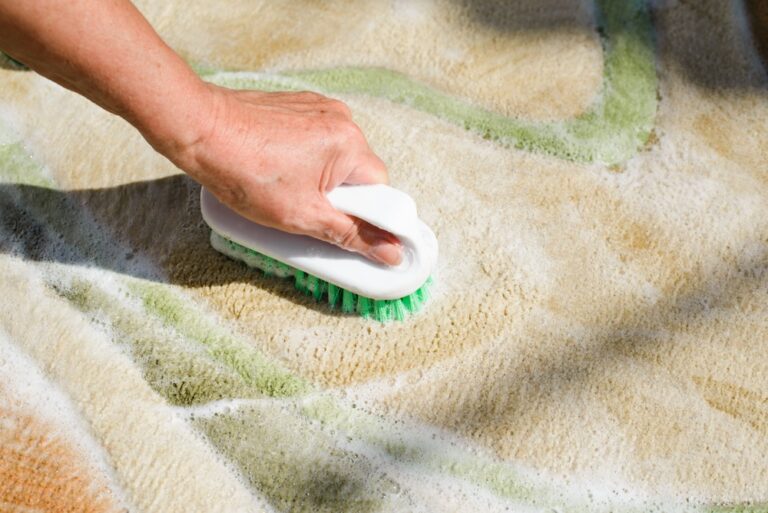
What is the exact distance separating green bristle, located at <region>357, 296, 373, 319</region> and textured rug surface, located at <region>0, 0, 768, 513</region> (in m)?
0.02

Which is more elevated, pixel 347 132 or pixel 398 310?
pixel 347 132

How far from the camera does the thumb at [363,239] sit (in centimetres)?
113

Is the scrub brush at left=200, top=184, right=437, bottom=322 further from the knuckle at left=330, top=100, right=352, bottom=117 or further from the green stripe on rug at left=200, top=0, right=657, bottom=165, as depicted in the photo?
the green stripe on rug at left=200, top=0, right=657, bottom=165

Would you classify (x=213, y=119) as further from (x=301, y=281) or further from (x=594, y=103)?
(x=594, y=103)

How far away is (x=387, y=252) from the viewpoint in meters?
1.14

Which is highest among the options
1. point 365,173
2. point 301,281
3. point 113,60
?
point 113,60

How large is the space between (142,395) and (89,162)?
0.44 meters

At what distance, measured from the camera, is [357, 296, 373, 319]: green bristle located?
3.98ft

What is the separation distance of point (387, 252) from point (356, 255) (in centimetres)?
5

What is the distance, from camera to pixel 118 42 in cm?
92

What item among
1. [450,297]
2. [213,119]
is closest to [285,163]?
[213,119]

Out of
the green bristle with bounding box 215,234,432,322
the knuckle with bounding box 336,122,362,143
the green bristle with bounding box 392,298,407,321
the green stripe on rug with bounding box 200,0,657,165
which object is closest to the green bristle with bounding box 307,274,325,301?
the green bristle with bounding box 215,234,432,322

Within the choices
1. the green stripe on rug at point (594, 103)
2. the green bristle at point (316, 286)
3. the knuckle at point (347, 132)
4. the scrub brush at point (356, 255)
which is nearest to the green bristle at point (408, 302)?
the scrub brush at point (356, 255)

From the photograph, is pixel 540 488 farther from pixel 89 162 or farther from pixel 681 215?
pixel 89 162
